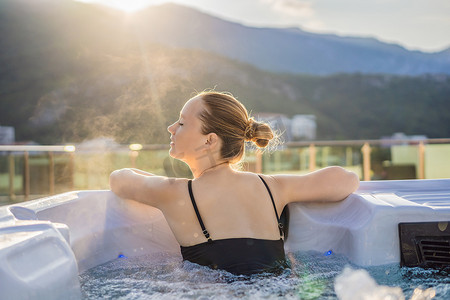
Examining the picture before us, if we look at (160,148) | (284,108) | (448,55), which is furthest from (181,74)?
(448,55)

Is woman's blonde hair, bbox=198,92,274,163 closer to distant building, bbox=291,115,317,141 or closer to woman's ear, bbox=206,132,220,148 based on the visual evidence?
woman's ear, bbox=206,132,220,148

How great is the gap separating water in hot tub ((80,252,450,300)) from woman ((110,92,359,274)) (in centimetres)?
7

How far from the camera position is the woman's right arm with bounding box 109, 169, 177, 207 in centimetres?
153

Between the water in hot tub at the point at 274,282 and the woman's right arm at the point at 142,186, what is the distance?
257mm

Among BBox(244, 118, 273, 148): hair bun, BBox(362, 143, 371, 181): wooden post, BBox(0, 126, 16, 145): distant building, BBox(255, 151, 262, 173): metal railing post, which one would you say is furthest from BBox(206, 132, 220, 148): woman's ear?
BBox(0, 126, 16, 145): distant building

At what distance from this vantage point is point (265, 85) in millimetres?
43594

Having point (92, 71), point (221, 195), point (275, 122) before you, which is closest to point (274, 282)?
point (221, 195)

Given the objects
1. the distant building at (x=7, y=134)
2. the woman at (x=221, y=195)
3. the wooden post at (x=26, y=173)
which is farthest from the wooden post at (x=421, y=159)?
the distant building at (x=7, y=134)

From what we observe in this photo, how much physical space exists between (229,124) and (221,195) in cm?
25

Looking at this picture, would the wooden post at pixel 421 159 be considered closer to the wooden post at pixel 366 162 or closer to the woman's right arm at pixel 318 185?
the wooden post at pixel 366 162

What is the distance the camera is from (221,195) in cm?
141

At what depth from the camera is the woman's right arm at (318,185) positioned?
1.64 meters

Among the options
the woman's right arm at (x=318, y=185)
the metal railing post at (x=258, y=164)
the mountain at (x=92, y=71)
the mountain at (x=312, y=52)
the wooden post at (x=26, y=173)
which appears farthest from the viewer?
the mountain at (x=312, y=52)

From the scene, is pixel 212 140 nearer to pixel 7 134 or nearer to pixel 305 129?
pixel 7 134
